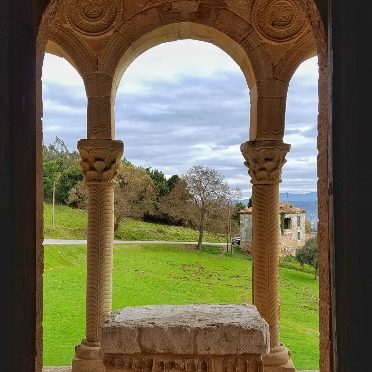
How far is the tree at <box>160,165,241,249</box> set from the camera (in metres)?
19.2

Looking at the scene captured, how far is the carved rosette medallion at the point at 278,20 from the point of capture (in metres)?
6.20

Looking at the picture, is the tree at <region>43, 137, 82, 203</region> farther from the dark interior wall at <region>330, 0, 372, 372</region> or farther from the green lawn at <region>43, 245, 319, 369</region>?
the dark interior wall at <region>330, 0, 372, 372</region>

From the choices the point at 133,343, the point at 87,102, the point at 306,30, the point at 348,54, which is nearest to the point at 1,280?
the point at 348,54

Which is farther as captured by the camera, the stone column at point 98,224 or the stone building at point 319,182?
the stone column at point 98,224

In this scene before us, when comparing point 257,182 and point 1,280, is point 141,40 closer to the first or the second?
point 257,182

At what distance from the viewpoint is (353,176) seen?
152cm

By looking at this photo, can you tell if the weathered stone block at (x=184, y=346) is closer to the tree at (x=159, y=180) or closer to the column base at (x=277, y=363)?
the column base at (x=277, y=363)

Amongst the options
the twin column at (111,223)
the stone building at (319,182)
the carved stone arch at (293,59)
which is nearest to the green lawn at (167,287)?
the twin column at (111,223)

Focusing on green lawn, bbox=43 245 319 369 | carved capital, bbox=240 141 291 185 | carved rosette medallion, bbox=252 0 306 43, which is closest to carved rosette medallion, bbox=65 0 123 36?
carved rosette medallion, bbox=252 0 306 43

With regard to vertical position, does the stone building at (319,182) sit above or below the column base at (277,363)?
above

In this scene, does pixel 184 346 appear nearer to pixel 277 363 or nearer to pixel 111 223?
pixel 277 363

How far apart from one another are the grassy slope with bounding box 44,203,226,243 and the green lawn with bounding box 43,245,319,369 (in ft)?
2.58

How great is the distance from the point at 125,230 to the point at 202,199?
4.96 meters

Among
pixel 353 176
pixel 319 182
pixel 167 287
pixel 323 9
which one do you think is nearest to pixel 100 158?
pixel 319 182
